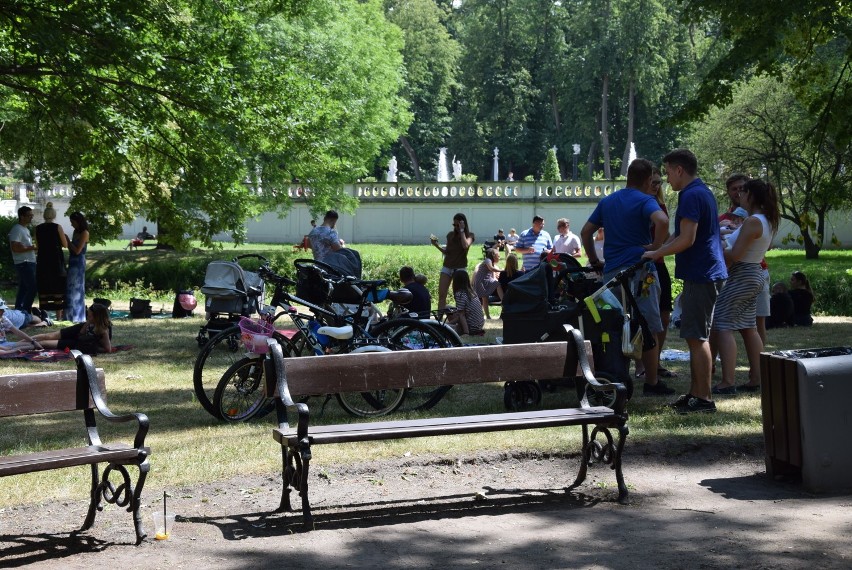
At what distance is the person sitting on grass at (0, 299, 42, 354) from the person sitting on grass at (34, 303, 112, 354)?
0.15m

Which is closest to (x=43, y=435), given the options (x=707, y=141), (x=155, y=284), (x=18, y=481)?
(x=18, y=481)

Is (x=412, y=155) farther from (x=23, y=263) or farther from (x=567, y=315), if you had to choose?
(x=567, y=315)

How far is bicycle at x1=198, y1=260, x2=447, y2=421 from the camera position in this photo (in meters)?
8.48

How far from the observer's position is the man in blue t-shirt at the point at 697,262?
325 inches

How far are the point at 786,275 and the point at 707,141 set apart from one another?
15923 mm

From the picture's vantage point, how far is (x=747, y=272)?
902 centimetres

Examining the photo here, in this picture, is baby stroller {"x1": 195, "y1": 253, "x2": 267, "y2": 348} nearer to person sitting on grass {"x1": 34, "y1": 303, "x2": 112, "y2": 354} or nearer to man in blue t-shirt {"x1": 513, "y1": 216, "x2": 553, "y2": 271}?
person sitting on grass {"x1": 34, "y1": 303, "x2": 112, "y2": 354}

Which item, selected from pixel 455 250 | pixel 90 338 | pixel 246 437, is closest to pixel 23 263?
pixel 90 338

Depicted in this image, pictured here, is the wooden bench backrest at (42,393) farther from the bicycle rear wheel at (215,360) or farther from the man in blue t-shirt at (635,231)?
the man in blue t-shirt at (635,231)

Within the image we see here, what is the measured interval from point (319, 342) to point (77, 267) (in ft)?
30.3

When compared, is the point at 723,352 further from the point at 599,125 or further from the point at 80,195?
the point at 599,125

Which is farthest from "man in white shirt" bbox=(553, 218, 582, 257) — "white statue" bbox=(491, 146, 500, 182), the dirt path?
"white statue" bbox=(491, 146, 500, 182)

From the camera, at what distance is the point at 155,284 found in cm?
2588

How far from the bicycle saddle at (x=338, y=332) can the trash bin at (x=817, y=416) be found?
144 inches
